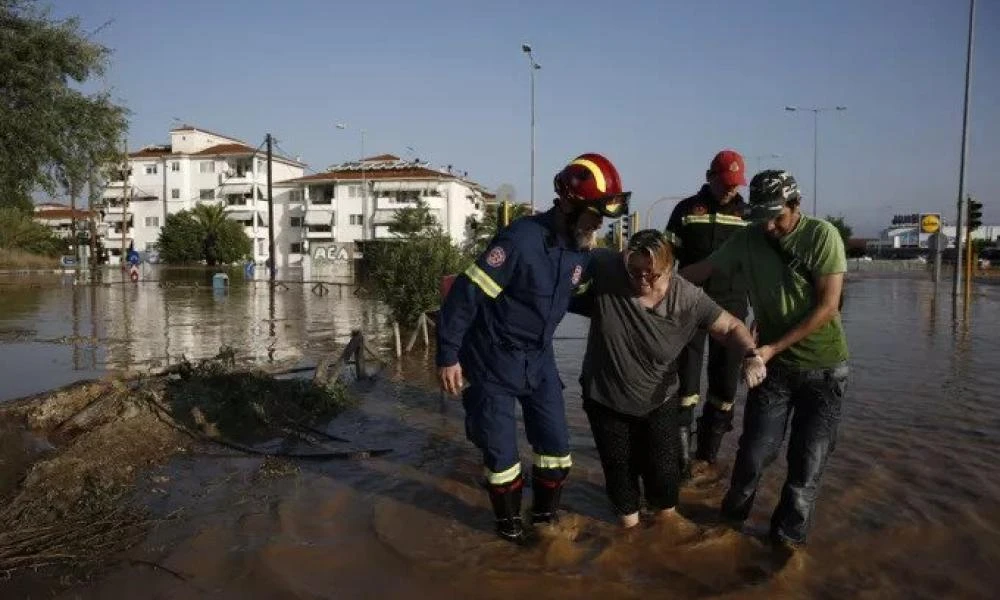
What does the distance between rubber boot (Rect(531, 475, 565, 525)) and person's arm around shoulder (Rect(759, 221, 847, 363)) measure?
52.4 inches

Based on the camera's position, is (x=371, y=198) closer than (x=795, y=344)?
No

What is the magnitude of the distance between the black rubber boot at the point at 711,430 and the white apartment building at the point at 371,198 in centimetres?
5373

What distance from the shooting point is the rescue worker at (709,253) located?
4930mm

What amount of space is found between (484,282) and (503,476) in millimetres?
1049

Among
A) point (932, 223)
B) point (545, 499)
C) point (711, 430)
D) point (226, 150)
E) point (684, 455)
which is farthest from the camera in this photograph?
point (226, 150)

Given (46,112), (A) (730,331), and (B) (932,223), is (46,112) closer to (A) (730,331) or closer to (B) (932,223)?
(A) (730,331)

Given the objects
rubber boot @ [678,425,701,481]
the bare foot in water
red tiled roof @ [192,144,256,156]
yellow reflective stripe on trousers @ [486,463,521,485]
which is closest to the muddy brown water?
the bare foot in water

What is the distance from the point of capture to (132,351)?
12352 mm

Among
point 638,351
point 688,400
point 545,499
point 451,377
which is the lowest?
point 545,499

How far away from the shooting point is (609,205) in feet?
12.3

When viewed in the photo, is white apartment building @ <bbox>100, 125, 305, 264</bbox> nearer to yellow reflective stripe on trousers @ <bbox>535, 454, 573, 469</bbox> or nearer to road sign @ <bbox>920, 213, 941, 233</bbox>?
road sign @ <bbox>920, 213, 941, 233</bbox>

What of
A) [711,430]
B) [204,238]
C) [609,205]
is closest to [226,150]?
[204,238]

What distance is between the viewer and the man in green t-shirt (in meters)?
3.78

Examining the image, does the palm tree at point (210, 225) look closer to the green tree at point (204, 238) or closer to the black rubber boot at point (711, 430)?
the green tree at point (204, 238)
